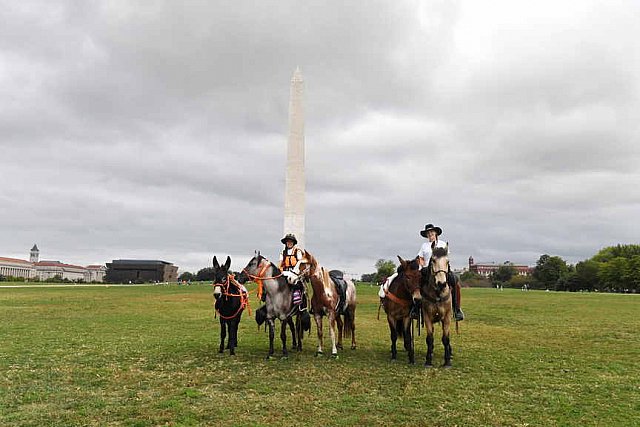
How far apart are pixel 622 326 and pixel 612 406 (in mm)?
14222

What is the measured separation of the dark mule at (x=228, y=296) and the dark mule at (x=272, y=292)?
36cm

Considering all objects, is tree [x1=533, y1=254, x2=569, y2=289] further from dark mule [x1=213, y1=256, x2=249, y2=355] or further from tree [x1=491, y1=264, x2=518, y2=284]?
dark mule [x1=213, y1=256, x2=249, y2=355]

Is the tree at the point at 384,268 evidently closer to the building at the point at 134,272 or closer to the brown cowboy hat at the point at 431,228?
the building at the point at 134,272

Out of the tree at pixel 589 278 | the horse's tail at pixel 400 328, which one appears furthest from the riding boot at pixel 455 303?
the tree at pixel 589 278

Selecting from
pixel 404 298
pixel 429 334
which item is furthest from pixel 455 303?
pixel 404 298

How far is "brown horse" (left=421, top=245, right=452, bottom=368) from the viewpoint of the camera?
10.6 meters

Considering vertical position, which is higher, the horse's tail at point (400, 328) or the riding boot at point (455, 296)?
the riding boot at point (455, 296)

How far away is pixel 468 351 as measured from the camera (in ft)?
45.4

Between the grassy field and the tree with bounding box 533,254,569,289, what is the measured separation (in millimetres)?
104991

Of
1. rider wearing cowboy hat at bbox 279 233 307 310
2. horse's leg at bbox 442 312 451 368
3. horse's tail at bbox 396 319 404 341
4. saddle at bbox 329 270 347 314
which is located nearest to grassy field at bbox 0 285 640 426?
horse's leg at bbox 442 312 451 368

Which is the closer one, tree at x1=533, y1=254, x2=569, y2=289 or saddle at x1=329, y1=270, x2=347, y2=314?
saddle at x1=329, y1=270, x2=347, y2=314

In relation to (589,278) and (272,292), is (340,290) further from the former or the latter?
(589,278)

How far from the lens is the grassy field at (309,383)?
7.68 meters

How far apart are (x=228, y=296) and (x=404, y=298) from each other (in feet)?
14.4
